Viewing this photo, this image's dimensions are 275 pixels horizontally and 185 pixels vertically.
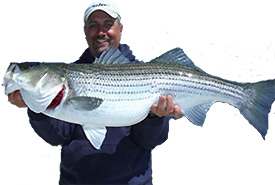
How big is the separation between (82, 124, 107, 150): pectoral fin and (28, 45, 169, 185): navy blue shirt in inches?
13.5

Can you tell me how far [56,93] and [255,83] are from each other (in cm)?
195

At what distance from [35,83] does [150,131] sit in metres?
1.19

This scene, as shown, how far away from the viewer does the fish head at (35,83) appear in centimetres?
338

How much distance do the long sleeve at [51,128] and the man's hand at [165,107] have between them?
0.90 metres

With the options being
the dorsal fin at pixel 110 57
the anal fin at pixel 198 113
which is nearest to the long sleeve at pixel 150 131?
the anal fin at pixel 198 113

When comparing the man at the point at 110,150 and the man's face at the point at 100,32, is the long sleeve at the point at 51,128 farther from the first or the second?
the man's face at the point at 100,32

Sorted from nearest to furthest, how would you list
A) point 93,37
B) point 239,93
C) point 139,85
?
point 139,85
point 239,93
point 93,37

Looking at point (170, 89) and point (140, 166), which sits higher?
point (170, 89)

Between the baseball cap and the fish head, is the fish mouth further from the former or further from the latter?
the baseball cap

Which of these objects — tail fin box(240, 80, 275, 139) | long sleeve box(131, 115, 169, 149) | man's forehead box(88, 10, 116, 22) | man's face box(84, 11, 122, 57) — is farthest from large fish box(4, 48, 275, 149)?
man's forehead box(88, 10, 116, 22)

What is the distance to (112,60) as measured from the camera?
12.3ft

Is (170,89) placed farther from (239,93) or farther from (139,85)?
(239,93)

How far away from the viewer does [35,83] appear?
3443mm

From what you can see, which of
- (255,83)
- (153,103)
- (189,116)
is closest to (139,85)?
(153,103)
